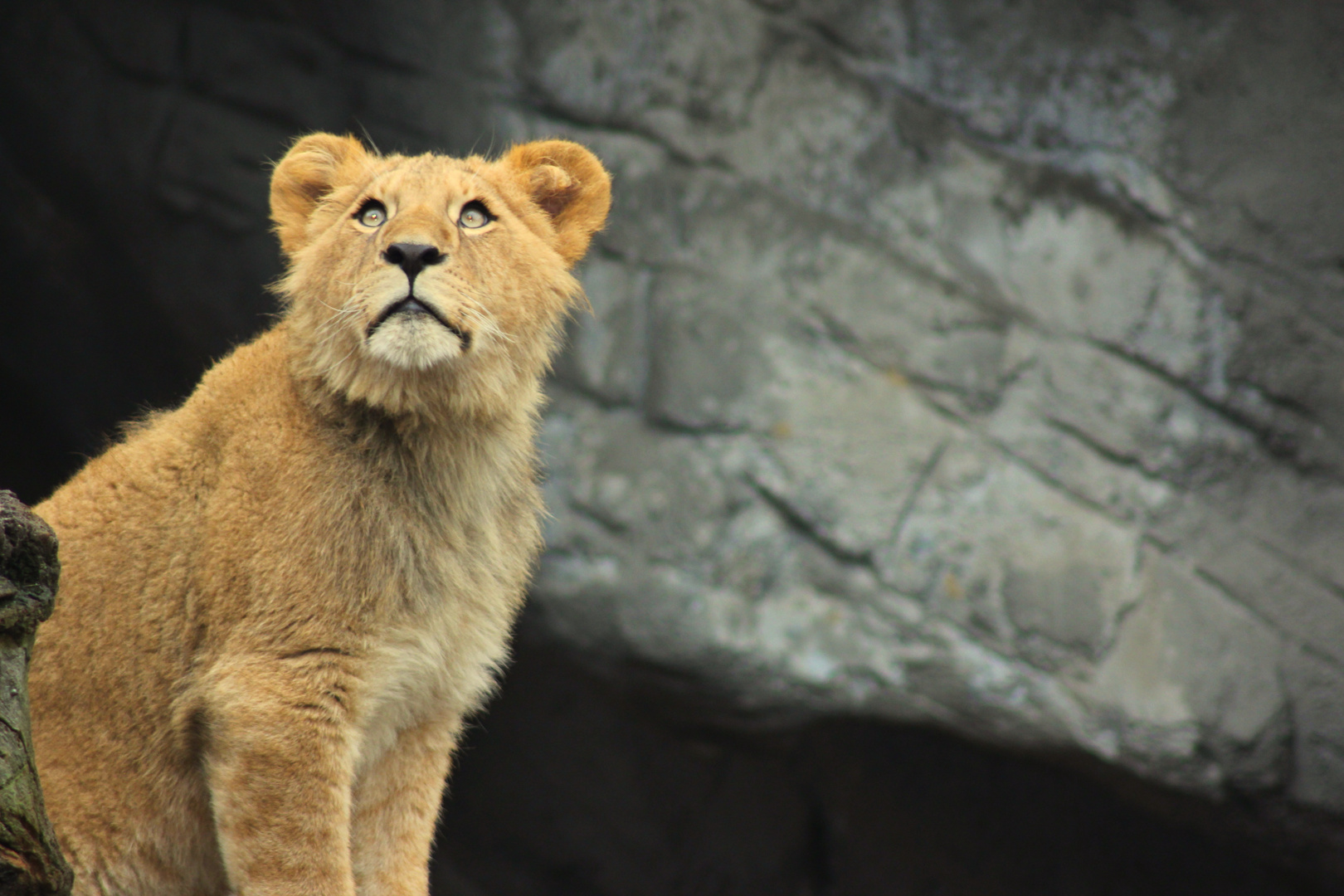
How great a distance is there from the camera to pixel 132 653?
9.25ft

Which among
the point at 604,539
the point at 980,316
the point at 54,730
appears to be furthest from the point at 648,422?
the point at 54,730

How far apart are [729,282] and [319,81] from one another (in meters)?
2.11

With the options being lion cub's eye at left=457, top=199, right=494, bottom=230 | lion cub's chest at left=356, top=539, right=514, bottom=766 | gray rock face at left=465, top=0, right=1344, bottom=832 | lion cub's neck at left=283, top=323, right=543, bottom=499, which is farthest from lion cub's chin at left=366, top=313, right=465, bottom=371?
gray rock face at left=465, top=0, right=1344, bottom=832

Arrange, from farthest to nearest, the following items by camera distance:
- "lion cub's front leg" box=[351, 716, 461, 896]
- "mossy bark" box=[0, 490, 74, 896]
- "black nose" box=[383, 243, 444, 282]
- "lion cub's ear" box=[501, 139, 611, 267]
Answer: "lion cub's ear" box=[501, 139, 611, 267]
"lion cub's front leg" box=[351, 716, 461, 896]
"black nose" box=[383, 243, 444, 282]
"mossy bark" box=[0, 490, 74, 896]

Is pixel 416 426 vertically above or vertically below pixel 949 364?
below

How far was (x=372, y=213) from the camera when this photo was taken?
288 cm

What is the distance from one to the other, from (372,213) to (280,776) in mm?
1287

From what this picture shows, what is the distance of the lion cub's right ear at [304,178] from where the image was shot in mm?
3059

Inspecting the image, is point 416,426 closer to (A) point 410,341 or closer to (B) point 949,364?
(A) point 410,341

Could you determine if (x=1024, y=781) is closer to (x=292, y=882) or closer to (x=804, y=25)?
(x=804, y=25)

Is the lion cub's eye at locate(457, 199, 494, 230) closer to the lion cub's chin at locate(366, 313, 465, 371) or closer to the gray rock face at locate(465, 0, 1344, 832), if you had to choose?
the lion cub's chin at locate(366, 313, 465, 371)

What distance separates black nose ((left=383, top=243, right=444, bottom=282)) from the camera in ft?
8.70

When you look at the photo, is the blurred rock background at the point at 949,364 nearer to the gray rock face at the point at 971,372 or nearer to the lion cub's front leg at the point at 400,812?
the gray rock face at the point at 971,372

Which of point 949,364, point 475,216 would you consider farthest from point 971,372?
point 475,216
